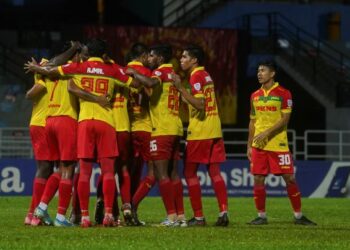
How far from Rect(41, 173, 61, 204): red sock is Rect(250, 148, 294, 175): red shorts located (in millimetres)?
2961

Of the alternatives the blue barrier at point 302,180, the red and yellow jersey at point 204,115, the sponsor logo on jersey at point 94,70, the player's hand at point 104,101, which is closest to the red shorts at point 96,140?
the player's hand at point 104,101

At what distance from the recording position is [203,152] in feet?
50.8

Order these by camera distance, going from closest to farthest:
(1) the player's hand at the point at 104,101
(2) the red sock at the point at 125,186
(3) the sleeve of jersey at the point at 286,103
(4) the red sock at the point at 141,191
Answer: (1) the player's hand at the point at 104,101
(2) the red sock at the point at 125,186
(4) the red sock at the point at 141,191
(3) the sleeve of jersey at the point at 286,103

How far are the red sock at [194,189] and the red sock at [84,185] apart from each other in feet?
5.31

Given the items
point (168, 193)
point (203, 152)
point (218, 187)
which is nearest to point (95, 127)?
point (168, 193)

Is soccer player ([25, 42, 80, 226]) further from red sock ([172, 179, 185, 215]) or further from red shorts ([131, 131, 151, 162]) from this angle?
red sock ([172, 179, 185, 215])

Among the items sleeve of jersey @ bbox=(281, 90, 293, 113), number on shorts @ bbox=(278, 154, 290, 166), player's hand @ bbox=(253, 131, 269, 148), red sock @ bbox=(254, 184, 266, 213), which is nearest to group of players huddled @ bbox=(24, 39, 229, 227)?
player's hand @ bbox=(253, 131, 269, 148)

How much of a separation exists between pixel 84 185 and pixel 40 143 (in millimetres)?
1100

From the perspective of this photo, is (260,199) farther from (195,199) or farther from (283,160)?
(195,199)

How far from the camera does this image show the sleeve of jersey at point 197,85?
50.2 ft

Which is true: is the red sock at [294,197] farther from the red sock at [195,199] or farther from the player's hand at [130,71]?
the player's hand at [130,71]

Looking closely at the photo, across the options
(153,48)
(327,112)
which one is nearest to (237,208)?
(153,48)

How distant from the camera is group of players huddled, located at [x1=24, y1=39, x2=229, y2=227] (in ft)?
47.4

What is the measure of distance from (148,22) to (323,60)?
21.8 feet
